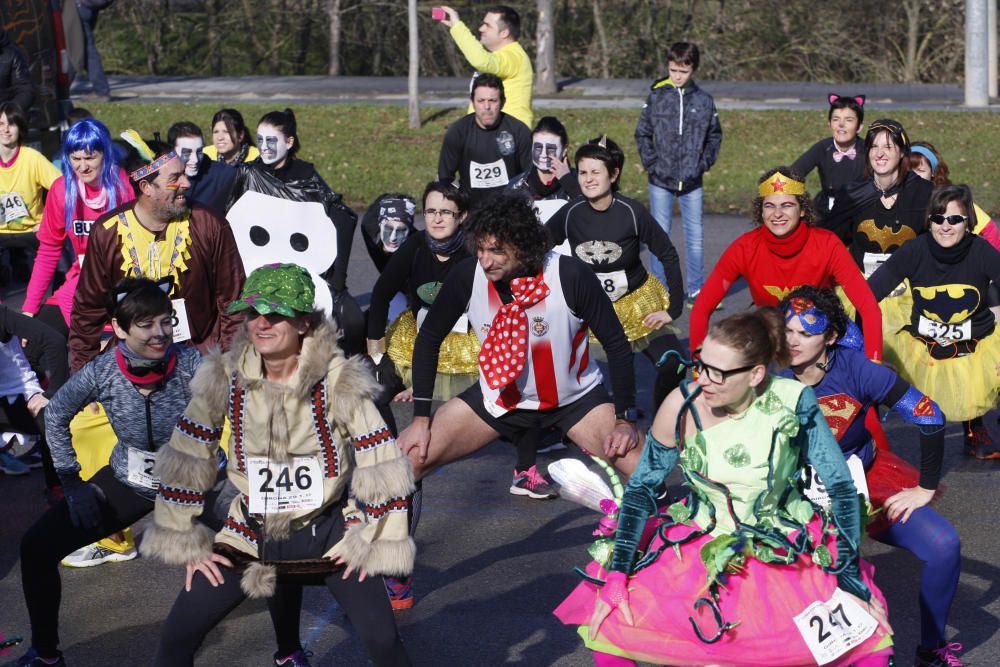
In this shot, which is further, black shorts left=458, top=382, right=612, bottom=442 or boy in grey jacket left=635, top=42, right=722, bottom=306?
boy in grey jacket left=635, top=42, right=722, bottom=306

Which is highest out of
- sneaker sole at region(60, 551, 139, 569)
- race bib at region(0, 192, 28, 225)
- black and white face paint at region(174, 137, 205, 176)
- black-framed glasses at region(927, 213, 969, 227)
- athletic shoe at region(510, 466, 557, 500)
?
black-framed glasses at region(927, 213, 969, 227)

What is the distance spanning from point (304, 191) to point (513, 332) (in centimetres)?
291

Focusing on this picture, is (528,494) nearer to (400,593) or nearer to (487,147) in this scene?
(400,593)

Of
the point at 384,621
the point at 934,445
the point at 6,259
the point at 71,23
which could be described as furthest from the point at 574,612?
the point at 71,23

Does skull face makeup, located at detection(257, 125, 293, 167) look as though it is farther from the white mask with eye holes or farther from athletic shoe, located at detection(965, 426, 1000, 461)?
athletic shoe, located at detection(965, 426, 1000, 461)

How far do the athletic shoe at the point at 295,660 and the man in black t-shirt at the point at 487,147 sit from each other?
5.70 metres

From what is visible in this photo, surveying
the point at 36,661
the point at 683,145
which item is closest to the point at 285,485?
the point at 36,661

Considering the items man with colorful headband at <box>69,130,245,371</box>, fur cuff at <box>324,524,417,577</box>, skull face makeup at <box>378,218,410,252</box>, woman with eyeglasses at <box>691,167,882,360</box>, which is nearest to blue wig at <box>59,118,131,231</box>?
man with colorful headband at <box>69,130,245,371</box>

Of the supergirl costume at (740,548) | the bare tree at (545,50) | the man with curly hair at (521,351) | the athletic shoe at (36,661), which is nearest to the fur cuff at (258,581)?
the supergirl costume at (740,548)

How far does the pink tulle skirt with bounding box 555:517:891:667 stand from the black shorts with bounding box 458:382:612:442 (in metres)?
1.53

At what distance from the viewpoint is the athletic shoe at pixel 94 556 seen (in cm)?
664

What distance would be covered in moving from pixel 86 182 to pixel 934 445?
15.4 feet

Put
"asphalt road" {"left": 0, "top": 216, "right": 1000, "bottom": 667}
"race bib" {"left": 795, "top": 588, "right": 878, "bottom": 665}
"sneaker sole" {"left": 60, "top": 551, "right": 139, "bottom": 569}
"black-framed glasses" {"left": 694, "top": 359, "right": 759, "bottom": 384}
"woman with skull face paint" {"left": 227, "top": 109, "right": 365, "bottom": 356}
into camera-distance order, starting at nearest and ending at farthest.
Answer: "race bib" {"left": 795, "top": 588, "right": 878, "bottom": 665}, "black-framed glasses" {"left": 694, "top": 359, "right": 759, "bottom": 384}, "asphalt road" {"left": 0, "top": 216, "right": 1000, "bottom": 667}, "sneaker sole" {"left": 60, "top": 551, "right": 139, "bottom": 569}, "woman with skull face paint" {"left": 227, "top": 109, "right": 365, "bottom": 356}

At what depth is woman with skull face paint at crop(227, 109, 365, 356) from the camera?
8117 millimetres
